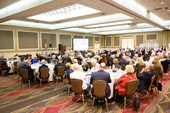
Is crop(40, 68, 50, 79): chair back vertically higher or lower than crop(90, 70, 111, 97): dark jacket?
lower

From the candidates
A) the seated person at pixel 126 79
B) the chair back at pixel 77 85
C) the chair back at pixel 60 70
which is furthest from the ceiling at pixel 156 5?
the chair back at pixel 77 85

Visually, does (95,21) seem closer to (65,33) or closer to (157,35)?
(65,33)

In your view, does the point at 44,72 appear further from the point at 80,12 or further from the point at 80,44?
the point at 80,44

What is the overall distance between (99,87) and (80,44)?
1514 centimetres

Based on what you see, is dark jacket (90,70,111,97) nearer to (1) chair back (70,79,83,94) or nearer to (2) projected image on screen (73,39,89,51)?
(1) chair back (70,79,83,94)

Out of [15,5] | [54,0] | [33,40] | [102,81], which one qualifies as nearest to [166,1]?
[54,0]

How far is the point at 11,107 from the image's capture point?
4109mm

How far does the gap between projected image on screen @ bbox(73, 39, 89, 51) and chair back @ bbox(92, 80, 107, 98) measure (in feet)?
47.3

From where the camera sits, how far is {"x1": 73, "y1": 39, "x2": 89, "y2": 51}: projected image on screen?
17906mm

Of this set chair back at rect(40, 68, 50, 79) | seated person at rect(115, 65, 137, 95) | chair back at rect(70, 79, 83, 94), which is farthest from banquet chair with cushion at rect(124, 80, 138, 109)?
chair back at rect(40, 68, 50, 79)

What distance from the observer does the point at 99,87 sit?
3561 mm

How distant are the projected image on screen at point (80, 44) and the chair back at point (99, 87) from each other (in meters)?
14.4

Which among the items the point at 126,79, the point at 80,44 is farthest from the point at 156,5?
the point at 80,44

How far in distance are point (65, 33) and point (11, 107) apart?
45.2 feet
